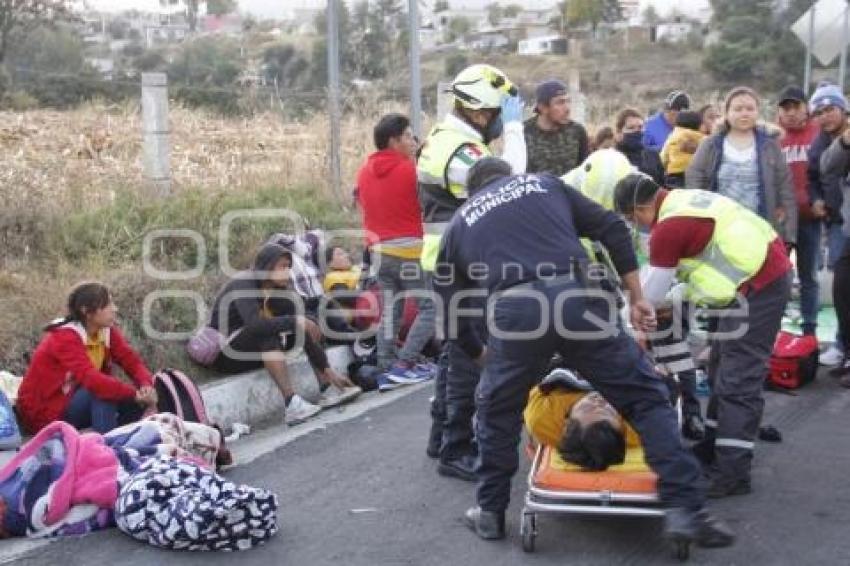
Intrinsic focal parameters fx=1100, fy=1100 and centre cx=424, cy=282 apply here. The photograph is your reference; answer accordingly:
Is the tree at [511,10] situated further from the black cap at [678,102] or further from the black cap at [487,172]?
the black cap at [487,172]

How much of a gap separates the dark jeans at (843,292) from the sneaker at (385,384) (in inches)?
123

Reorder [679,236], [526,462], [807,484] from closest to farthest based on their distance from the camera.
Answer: [679,236], [807,484], [526,462]

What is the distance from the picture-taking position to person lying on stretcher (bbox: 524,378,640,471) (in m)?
4.80

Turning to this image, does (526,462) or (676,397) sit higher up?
(676,397)

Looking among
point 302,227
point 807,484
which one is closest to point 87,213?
point 302,227

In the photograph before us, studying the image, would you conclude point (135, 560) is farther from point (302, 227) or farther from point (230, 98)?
point (230, 98)

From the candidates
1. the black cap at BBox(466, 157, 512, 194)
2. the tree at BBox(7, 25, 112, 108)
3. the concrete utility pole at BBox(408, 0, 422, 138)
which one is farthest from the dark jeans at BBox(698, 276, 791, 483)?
the tree at BBox(7, 25, 112, 108)

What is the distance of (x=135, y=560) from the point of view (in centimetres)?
475

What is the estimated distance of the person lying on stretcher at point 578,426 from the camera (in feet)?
15.8

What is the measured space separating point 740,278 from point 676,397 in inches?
31.3

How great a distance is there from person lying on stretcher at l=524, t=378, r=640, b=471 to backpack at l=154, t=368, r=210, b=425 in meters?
2.11

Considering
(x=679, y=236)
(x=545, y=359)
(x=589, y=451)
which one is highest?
(x=679, y=236)

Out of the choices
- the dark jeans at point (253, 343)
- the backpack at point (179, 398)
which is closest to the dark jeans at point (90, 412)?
the backpack at point (179, 398)

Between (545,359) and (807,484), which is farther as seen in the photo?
(807,484)
